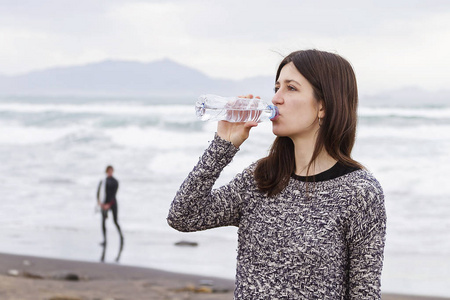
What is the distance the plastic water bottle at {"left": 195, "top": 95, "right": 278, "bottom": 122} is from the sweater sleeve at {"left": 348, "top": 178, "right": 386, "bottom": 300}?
18.5 inches

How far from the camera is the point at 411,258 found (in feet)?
34.4

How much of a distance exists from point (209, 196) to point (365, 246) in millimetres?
613

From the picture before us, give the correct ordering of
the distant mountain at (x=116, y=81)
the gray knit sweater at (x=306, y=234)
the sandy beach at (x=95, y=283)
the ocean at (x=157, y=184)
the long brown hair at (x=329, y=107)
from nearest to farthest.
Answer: the gray knit sweater at (x=306, y=234), the long brown hair at (x=329, y=107), the sandy beach at (x=95, y=283), the ocean at (x=157, y=184), the distant mountain at (x=116, y=81)

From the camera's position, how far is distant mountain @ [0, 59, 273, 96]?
325ft

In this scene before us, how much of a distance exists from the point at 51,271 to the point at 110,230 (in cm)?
308

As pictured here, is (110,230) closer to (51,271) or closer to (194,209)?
(51,271)

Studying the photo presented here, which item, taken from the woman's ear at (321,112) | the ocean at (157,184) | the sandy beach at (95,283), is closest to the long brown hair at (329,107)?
the woman's ear at (321,112)

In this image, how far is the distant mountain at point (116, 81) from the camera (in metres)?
99.1

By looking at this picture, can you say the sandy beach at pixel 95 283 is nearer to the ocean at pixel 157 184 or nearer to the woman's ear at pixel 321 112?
the ocean at pixel 157 184

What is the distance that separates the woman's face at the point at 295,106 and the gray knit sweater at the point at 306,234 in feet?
0.65

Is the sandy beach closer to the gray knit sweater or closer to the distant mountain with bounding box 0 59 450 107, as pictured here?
the gray knit sweater

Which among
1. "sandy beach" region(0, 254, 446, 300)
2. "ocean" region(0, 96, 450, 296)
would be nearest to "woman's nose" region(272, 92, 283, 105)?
"sandy beach" region(0, 254, 446, 300)

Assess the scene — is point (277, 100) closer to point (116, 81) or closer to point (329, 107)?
point (329, 107)

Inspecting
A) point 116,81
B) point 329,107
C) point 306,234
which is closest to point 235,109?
point 329,107
